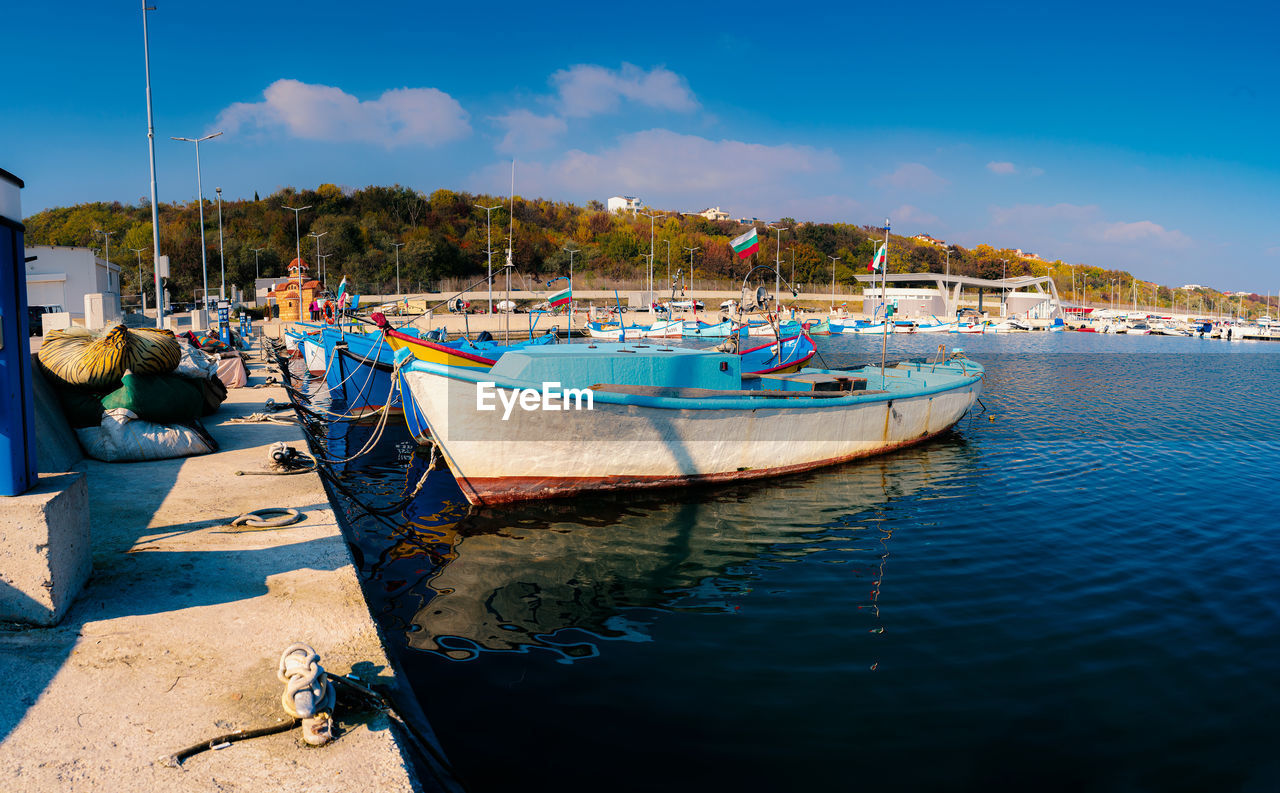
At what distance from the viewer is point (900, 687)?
5477 millimetres

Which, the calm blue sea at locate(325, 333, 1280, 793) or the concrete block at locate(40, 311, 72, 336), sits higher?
the concrete block at locate(40, 311, 72, 336)

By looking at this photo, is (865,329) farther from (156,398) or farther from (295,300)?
(156,398)

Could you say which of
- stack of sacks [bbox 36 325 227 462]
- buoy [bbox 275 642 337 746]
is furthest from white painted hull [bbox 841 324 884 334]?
buoy [bbox 275 642 337 746]

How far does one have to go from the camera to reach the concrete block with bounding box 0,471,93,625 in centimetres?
400

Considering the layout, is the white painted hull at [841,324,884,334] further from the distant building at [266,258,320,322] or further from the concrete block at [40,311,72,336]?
the concrete block at [40,311,72,336]

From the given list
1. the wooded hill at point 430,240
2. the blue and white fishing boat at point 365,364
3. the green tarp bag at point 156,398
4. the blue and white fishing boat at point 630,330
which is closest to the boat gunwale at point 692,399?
the green tarp bag at point 156,398

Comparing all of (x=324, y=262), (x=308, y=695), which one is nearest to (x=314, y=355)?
(x=308, y=695)

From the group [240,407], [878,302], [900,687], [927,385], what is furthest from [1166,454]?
[878,302]

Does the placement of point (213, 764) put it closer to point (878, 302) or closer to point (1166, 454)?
point (1166, 454)

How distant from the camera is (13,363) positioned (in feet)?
13.9

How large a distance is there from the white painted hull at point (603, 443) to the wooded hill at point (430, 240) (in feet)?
177

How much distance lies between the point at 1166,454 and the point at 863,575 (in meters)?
10.2

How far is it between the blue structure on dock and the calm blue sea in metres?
2.85

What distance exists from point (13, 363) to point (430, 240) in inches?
2861
